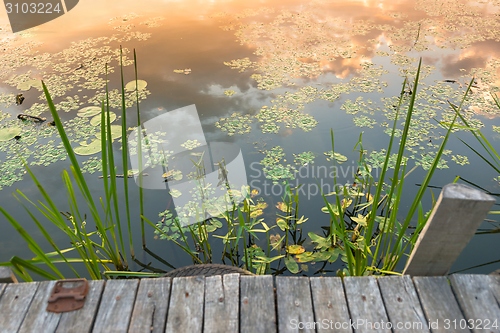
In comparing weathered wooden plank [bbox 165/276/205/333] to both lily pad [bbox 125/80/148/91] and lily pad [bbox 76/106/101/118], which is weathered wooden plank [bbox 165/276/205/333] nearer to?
lily pad [bbox 76/106/101/118]

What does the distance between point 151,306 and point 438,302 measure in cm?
85

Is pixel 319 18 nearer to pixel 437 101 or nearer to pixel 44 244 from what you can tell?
pixel 437 101

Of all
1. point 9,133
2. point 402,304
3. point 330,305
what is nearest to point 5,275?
point 330,305

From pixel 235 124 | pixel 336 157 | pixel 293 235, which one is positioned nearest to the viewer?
pixel 293 235

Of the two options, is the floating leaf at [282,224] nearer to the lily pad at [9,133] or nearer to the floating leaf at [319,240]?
the floating leaf at [319,240]

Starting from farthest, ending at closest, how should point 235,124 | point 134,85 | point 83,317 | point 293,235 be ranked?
point 134,85, point 235,124, point 293,235, point 83,317

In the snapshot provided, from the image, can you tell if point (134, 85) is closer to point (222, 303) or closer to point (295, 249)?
point (295, 249)

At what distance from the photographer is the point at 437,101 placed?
9.08 feet

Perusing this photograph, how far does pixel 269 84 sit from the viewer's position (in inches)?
122

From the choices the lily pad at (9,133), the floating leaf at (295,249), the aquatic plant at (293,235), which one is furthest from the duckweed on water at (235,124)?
the lily pad at (9,133)

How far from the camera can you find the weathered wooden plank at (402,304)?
104cm

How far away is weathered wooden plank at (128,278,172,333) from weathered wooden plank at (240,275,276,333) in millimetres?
228

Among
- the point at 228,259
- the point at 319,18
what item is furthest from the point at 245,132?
the point at 319,18

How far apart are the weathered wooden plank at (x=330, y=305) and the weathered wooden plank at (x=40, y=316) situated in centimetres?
75
